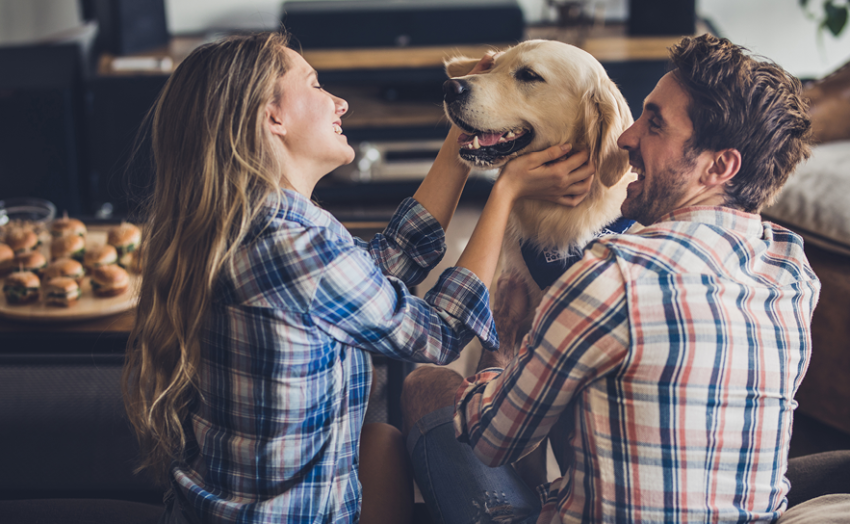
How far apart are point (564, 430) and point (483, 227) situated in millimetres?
334

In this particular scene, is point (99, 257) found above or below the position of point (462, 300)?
below

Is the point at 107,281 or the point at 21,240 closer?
the point at 107,281

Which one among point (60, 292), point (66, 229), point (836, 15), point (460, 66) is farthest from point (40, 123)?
point (836, 15)

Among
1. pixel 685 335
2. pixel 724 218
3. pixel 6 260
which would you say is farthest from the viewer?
pixel 6 260

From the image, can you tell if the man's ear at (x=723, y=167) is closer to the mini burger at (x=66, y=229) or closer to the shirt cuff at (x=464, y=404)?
the shirt cuff at (x=464, y=404)

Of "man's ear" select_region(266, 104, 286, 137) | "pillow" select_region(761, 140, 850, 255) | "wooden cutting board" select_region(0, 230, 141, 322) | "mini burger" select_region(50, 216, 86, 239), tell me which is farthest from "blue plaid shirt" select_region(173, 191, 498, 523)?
"pillow" select_region(761, 140, 850, 255)

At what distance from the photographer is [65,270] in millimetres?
1575

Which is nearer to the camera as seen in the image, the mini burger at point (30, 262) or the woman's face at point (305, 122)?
the woman's face at point (305, 122)

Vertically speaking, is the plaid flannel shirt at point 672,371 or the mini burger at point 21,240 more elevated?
the plaid flannel shirt at point 672,371

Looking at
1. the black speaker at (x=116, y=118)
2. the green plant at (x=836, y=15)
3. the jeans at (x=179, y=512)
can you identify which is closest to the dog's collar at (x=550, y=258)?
the jeans at (x=179, y=512)

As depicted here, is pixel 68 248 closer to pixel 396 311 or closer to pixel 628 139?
pixel 396 311

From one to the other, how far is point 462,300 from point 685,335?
0.35 m

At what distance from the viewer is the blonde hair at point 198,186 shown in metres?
0.88

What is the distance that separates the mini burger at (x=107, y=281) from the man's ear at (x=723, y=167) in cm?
134
